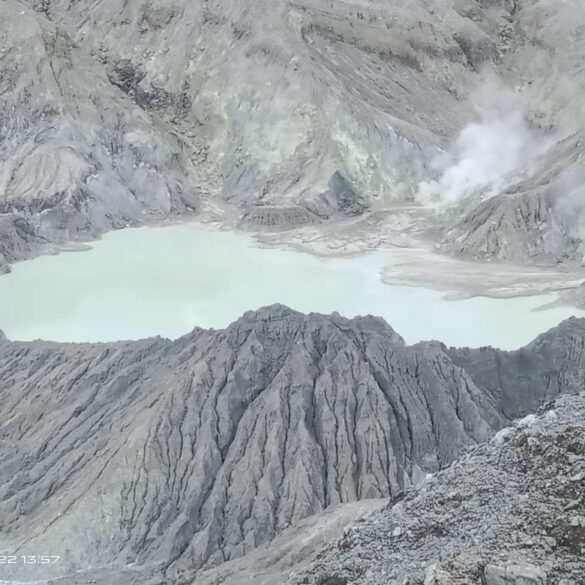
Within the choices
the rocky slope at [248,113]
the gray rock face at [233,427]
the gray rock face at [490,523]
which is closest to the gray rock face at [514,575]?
the gray rock face at [490,523]

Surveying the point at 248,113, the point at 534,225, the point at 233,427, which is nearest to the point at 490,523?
the point at 233,427

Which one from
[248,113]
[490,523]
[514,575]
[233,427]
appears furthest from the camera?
[248,113]

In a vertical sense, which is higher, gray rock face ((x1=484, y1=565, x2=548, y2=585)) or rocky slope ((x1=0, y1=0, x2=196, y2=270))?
rocky slope ((x1=0, y1=0, x2=196, y2=270))

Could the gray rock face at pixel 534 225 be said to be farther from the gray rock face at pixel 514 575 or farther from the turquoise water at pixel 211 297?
the gray rock face at pixel 514 575

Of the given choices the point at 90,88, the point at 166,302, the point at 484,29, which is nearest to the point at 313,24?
the point at 90,88

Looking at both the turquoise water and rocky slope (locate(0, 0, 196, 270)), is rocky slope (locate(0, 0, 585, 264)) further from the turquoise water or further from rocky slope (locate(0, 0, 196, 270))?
the turquoise water

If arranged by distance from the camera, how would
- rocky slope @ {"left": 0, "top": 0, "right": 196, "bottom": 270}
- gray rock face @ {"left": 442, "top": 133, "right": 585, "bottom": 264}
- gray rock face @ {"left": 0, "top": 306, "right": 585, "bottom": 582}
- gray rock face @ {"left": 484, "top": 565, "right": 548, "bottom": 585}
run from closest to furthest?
1. gray rock face @ {"left": 484, "top": 565, "right": 548, "bottom": 585}
2. gray rock face @ {"left": 0, "top": 306, "right": 585, "bottom": 582}
3. gray rock face @ {"left": 442, "top": 133, "right": 585, "bottom": 264}
4. rocky slope @ {"left": 0, "top": 0, "right": 196, "bottom": 270}

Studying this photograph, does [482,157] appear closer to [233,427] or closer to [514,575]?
[233,427]

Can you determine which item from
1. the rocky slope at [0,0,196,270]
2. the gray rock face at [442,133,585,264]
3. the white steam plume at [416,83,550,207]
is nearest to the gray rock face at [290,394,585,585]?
the gray rock face at [442,133,585,264]
